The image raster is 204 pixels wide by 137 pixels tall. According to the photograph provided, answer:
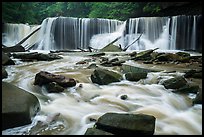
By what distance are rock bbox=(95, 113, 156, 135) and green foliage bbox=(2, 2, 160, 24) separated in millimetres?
17391

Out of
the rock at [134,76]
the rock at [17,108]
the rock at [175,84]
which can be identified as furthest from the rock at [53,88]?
the rock at [175,84]

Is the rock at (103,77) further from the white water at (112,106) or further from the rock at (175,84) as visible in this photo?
the rock at (175,84)

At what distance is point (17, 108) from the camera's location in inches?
109

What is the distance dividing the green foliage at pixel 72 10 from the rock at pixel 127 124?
17.4 m

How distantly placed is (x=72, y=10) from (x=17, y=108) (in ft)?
90.0

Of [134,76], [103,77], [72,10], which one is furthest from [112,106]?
[72,10]

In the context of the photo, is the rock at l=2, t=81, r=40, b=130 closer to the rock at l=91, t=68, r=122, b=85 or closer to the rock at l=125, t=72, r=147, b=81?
the rock at l=91, t=68, r=122, b=85

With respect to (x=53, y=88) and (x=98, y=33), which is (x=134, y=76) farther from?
(x=98, y=33)

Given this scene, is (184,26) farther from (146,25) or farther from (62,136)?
(62,136)

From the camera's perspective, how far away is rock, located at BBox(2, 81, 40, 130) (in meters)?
2.67

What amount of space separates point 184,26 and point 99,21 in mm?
6254

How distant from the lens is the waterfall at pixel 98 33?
15.9 meters

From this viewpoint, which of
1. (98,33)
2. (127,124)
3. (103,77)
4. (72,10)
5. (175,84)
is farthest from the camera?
(72,10)

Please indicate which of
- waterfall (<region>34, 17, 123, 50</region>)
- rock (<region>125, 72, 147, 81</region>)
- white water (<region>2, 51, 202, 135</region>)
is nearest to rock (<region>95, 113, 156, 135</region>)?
white water (<region>2, 51, 202, 135</region>)
